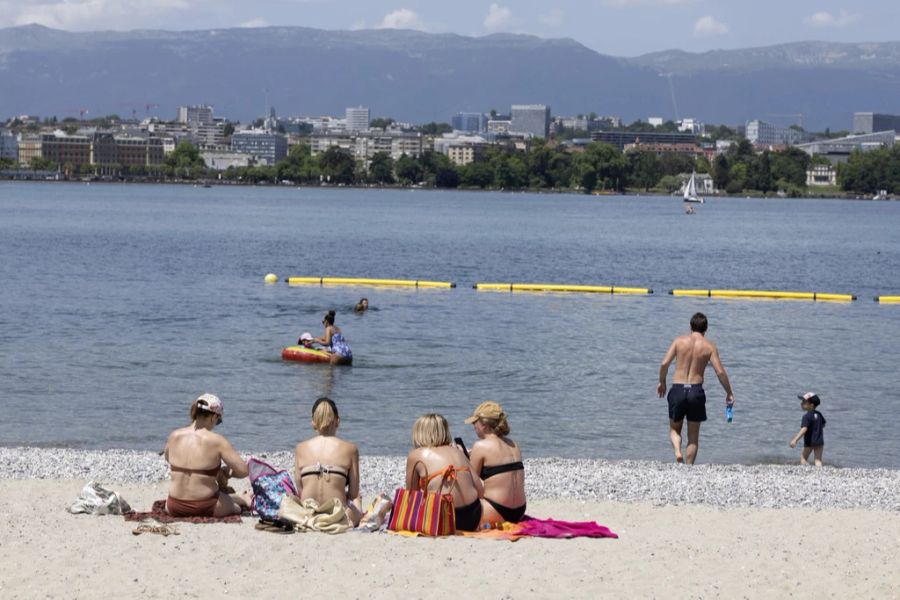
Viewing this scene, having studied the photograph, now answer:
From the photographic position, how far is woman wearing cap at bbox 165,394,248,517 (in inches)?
503

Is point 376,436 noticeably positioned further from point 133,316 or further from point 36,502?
point 133,316

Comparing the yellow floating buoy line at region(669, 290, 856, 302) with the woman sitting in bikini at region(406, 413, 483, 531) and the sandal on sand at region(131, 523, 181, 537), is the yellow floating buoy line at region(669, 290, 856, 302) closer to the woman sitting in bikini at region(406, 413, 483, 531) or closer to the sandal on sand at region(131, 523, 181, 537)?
the woman sitting in bikini at region(406, 413, 483, 531)

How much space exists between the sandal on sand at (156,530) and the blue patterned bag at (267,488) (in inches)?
32.2

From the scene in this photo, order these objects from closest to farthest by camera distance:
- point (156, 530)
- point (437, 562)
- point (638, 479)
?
point (437, 562) < point (156, 530) < point (638, 479)

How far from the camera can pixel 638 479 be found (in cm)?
1614

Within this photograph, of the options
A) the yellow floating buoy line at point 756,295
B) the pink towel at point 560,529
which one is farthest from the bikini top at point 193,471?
the yellow floating buoy line at point 756,295

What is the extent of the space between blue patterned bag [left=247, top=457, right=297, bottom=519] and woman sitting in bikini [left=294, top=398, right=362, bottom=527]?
0.66 feet

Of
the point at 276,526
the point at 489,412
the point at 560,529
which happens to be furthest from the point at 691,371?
the point at 276,526

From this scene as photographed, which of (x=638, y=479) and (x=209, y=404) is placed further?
(x=638, y=479)

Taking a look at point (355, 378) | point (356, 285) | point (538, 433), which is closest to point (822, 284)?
point (356, 285)

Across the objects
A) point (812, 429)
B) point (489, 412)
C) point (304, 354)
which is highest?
point (489, 412)

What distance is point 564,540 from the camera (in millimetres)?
12719

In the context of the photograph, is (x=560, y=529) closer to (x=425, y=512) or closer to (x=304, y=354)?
(x=425, y=512)

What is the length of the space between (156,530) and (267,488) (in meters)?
1.05
